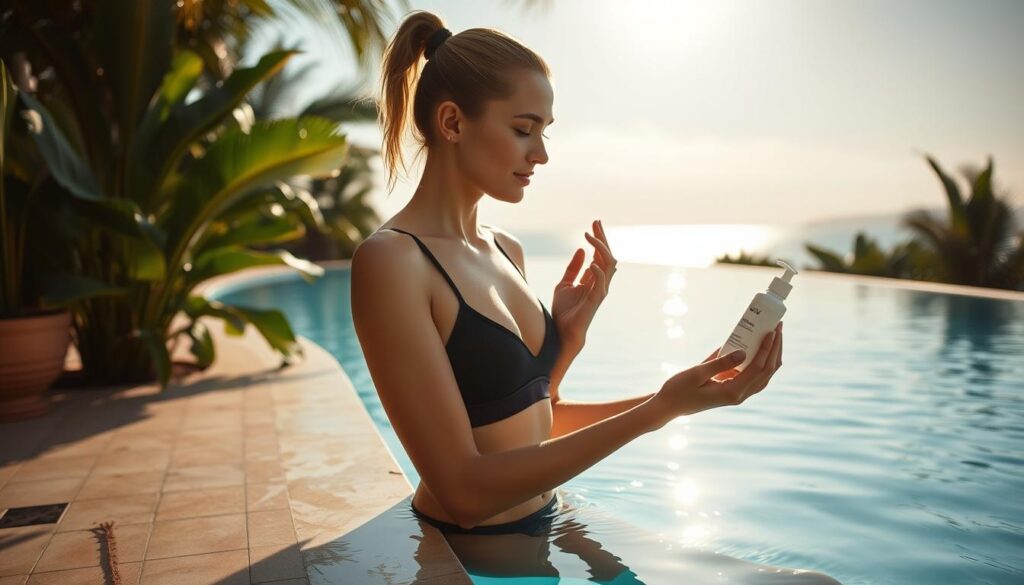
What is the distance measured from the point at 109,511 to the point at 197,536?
59 centimetres

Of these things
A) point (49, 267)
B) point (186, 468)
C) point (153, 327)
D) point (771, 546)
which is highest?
point (49, 267)

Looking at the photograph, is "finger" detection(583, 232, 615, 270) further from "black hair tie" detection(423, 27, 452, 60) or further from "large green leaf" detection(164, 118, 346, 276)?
"large green leaf" detection(164, 118, 346, 276)

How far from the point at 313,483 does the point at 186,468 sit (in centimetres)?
78

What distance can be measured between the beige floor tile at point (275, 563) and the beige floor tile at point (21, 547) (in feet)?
2.33

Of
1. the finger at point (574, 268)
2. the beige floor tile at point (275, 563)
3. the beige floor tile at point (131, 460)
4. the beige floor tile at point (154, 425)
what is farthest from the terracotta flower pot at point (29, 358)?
the finger at point (574, 268)

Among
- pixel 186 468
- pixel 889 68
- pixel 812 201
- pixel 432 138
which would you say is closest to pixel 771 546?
pixel 432 138

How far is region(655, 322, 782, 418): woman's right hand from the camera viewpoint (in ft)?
5.26

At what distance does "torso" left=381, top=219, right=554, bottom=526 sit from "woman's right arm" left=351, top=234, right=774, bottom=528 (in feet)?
0.33

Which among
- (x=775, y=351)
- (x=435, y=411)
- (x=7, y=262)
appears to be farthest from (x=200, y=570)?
(x=7, y=262)

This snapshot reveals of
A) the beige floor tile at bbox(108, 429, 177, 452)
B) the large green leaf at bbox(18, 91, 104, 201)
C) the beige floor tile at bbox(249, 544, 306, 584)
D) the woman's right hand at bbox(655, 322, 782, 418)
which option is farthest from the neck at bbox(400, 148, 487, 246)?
the large green leaf at bbox(18, 91, 104, 201)

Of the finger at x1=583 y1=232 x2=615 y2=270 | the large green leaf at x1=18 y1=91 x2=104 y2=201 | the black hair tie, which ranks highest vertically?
the large green leaf at x1=18 y1=91 x2=104 y2=201

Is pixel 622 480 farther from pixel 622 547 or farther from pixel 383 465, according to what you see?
pixel 622 547

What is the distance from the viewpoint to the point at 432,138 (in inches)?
77.8

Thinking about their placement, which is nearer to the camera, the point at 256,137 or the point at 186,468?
the point at 186,468
